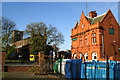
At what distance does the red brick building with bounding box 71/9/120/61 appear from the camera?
3483 centimetres

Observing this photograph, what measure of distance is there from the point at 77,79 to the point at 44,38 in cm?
2972

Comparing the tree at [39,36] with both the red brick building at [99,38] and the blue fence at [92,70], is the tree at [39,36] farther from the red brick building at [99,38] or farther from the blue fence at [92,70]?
the blue fence at [92,70]

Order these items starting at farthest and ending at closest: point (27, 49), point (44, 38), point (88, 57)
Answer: point (27, 49), point (44, 38), point (88, 57)

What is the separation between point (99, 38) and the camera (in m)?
34.9

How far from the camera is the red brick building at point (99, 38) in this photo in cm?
3483

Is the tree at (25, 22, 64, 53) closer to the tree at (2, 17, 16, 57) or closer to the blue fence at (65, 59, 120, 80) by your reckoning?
the tree at (2, 17, 16, 57)

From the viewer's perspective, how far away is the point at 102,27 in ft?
118

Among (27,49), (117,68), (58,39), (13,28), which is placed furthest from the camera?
(27,49)

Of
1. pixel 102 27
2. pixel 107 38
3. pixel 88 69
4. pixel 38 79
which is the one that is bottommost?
pixel 38 79

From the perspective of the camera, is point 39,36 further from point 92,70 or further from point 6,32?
point 92,70

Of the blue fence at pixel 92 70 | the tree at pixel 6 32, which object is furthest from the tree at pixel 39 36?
the blue fence at pixel 92 70

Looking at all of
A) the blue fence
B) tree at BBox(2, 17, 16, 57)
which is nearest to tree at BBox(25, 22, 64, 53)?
tree at BBox(2, 17, 16, 57)

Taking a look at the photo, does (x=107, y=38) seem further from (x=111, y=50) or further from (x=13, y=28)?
(x=13, y=28)

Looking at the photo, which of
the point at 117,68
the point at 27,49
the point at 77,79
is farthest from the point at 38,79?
the point at 27,49
